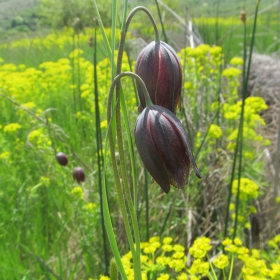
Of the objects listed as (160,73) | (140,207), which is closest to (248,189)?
(140,207)

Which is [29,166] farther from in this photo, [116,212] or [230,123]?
[230,123]

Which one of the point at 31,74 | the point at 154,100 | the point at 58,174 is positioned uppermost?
the point at 154,100

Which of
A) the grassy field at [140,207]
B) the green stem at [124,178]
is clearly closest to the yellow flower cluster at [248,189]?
the grassy field at [140,207]

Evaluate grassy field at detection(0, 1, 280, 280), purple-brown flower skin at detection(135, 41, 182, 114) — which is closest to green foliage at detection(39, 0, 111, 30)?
grassy field at detection(0, 1, 280, 280)

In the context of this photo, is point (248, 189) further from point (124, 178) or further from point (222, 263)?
point (124, 178)

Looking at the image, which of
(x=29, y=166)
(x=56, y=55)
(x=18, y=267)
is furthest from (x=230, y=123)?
(x=56, y=55)

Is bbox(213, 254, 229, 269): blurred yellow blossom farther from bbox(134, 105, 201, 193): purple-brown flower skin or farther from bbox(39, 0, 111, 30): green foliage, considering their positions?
bbox(39, 0, 111, 30): green foliage
